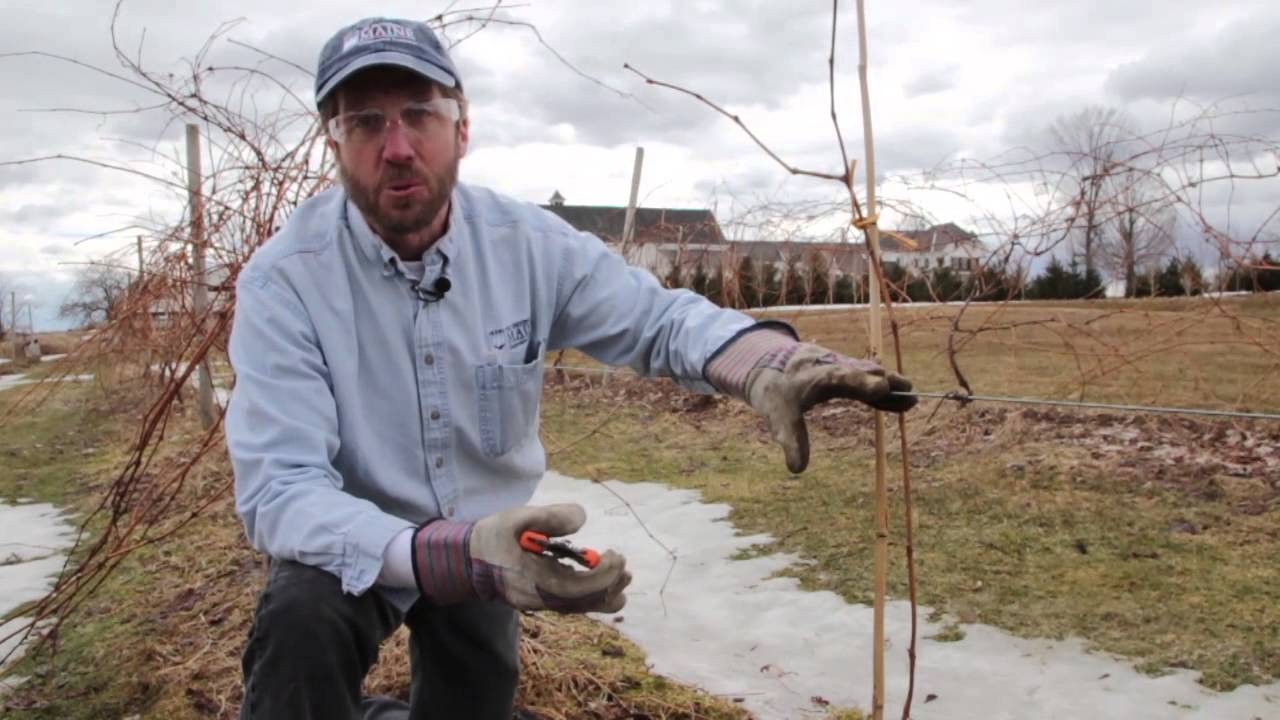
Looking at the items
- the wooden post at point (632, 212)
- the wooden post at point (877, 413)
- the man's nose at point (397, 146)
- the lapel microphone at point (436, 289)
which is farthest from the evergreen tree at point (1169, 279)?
the man's nose at point (397, 146)

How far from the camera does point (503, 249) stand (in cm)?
225

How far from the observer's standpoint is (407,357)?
207cm

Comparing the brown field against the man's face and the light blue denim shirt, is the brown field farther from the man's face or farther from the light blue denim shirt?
the man's face

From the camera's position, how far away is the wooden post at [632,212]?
28.4 feet

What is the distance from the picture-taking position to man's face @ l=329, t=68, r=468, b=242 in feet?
6.52

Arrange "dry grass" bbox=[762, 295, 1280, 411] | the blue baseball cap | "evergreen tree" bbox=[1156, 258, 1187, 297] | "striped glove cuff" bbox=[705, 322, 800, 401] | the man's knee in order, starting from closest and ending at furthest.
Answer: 1. the man's knee
2. "striped glove cuff" bbox=[705, 322, 800, 401]
3. the blue baseball cap
4. "dry grass" bbox=[762, 295, 1280, 411]
5. "evergreen tree" bbox=[1156, 258, 1187, 297]

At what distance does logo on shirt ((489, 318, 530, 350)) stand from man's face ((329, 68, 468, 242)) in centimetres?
28

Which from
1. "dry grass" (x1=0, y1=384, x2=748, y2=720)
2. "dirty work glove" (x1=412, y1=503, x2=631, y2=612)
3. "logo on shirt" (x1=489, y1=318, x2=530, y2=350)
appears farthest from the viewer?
"dry grass" (x1=0, y1=384, x2=748, y2=720)

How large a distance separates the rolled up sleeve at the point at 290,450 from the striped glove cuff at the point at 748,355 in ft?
2.03

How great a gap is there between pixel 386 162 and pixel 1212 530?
4.01 m

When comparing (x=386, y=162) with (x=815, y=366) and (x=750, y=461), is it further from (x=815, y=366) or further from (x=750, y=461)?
(x=750, y=461)

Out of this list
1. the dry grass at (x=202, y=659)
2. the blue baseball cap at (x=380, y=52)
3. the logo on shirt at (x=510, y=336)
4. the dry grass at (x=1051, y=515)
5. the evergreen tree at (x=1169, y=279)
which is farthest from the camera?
the evergreen tree at (x=1169, y=279)

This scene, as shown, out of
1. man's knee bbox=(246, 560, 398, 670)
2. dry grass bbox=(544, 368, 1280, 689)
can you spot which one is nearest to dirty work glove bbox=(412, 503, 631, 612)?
man's knee bbox=(246, 560, 398, 670)

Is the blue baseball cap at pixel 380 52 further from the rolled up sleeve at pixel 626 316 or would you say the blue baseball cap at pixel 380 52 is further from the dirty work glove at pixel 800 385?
the dirty work glove at pixel 800 385
